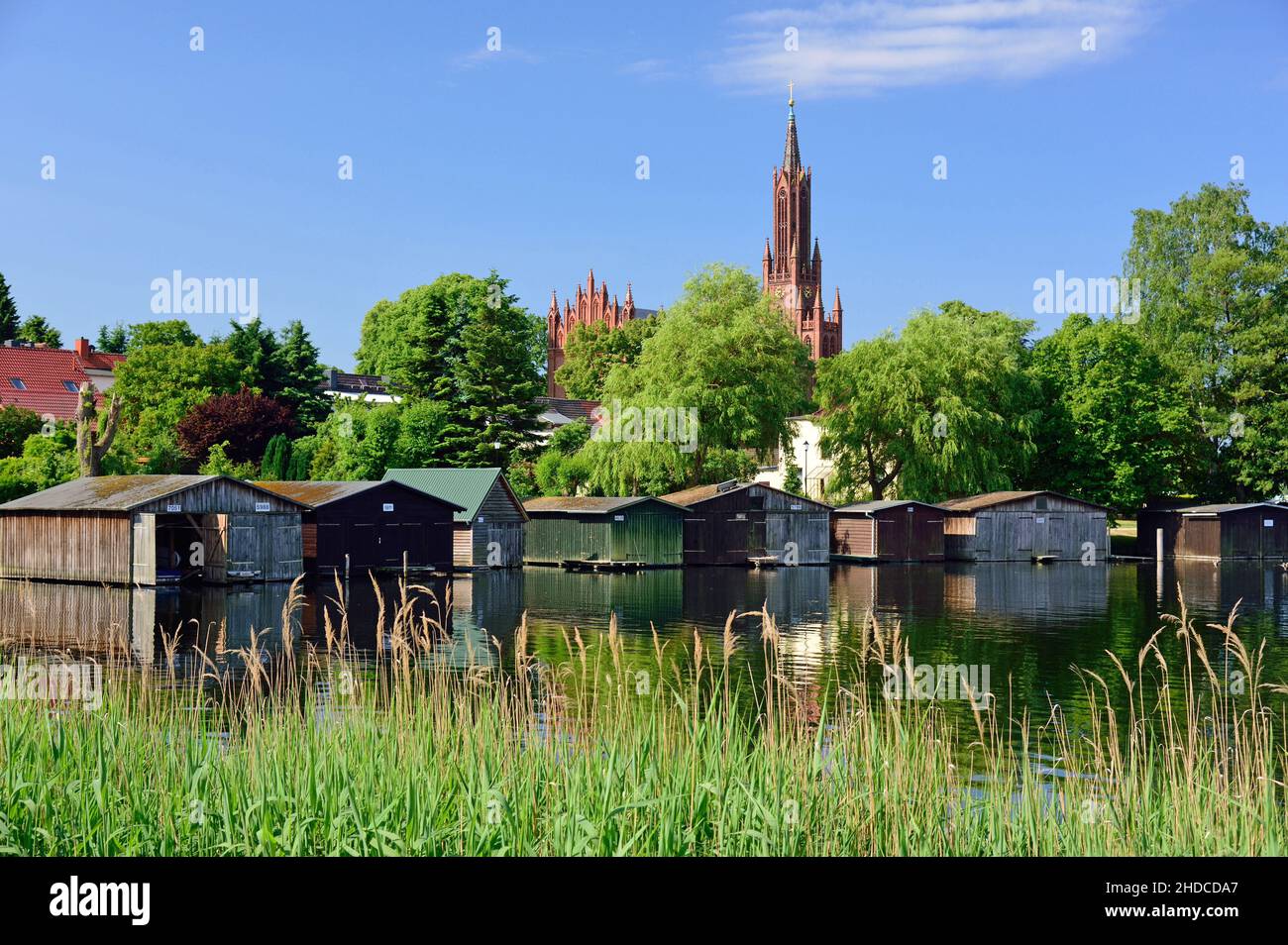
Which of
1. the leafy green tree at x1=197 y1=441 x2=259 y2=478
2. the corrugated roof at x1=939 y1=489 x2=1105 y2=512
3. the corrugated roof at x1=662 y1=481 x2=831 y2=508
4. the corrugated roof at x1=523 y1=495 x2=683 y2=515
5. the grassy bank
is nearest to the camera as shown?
the grassy bank

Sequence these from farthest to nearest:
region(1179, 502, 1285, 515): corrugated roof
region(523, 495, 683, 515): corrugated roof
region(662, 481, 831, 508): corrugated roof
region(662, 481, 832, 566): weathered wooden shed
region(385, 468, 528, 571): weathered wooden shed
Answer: region(1179, 502, 1285, 515): corrugated roof, region(662, 481, 832, 566): weathered wooden shed, region(662, 481, 831, 508): corrugated roof, region(523, 495, 683, 515): corrugated roof, region(385, 468, 528, 571): weathered wooden shed

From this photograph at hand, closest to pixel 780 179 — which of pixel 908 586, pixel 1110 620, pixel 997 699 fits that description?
pixel 908 586

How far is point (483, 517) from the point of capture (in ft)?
188

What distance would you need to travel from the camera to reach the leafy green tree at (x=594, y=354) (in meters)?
114

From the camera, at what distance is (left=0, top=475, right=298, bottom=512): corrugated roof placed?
141 feet

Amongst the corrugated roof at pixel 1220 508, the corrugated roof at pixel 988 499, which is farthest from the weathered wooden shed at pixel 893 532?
the corrugated roof at pixel 1220 508

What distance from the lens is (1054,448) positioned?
260ft

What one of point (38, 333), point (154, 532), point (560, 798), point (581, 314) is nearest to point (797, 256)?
point (581, 314)

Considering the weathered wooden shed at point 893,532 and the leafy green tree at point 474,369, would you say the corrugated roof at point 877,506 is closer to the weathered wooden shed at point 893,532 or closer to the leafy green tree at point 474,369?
the weathered wooden shed at point 893,532

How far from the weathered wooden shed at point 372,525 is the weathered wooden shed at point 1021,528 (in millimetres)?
28993

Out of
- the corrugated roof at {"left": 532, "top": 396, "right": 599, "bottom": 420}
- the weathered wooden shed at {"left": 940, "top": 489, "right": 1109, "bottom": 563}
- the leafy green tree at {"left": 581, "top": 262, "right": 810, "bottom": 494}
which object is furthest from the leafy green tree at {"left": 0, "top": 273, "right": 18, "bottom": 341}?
the weathered wooden shed at {"left": 940, "top": 489, "right": 1109, "bottom": 563}

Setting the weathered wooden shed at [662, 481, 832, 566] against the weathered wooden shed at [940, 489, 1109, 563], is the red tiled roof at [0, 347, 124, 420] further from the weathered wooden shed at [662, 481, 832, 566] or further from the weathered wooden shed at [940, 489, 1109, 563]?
the weathered wooden shed at [940, 489, 1109, 563]

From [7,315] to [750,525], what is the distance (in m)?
75.1
